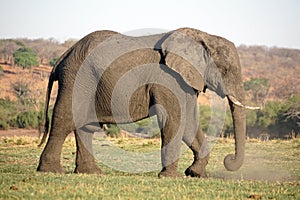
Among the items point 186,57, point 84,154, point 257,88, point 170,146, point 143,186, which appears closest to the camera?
point 143,186

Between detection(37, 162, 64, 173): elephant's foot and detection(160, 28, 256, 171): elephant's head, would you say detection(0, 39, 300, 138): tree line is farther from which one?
detection(37, 162, 64, 173): elephant's foot

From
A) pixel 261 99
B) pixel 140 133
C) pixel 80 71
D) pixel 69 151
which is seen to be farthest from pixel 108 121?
pixel 261 99

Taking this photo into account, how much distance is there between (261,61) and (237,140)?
298ft

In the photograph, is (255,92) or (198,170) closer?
(198,170)

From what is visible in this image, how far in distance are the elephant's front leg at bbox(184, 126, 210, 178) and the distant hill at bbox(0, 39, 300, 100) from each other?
46330mm

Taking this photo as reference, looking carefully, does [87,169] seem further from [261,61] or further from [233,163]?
[261,61]

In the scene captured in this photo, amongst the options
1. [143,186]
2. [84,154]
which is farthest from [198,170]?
[143,186]

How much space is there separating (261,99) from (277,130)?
1029 inches

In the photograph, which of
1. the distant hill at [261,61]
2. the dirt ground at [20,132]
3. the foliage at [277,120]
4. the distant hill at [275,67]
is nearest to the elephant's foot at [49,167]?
the dirt ground at [20,132]

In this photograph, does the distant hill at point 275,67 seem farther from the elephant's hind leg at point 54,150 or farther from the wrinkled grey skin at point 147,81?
the elephant's hind leg at point 54,150

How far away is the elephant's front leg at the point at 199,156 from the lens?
1207cm

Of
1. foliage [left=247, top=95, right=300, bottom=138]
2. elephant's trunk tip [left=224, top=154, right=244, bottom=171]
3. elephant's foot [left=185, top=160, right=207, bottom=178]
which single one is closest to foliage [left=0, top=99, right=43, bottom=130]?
foliage [left=247, top=95, right=300, bottom=138]

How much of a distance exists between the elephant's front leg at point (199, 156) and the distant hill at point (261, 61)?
4633cm

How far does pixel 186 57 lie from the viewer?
11852mm
